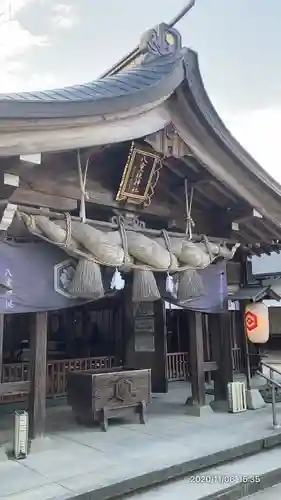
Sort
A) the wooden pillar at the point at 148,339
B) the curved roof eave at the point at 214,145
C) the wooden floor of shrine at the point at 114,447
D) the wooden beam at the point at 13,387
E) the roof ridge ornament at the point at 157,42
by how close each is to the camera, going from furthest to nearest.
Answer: the wooden pillar at the point at 148,339
the roof ridge ornament at the point at 157,42
the curved roof eave at the point at 214,145
the wooden beam at the point at 13,387
the wooden floor of shrine at the point at 114,447

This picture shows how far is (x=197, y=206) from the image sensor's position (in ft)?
25.2

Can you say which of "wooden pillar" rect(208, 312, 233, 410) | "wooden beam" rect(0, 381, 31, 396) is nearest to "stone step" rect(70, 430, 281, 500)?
"wooden beam" rect(0, 381, 31, 396)

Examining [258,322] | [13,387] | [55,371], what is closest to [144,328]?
[55,371]

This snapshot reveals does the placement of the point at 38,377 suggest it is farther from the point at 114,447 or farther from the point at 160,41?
the point at 160,41

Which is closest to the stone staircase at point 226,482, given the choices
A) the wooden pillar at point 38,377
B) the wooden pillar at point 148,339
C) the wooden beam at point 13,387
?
the wooden pillar at point 38,377

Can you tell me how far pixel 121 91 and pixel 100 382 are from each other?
4.16 metres

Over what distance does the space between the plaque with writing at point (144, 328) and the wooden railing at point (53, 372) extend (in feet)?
2.92

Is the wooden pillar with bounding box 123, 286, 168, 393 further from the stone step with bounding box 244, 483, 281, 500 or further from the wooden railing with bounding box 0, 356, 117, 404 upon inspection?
the stone step with bounding box 244, 483, 281, 500

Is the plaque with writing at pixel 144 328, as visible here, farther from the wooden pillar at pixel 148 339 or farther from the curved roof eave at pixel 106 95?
the curved roof eave at pixel 106 95

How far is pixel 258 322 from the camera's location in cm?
794

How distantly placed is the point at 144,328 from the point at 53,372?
2343 mm

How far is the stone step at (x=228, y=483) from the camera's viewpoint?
428 cm

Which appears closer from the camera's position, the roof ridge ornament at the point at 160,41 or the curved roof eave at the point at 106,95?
the curved roof eave at the point at 106,95

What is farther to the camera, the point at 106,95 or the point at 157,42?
the point at 157,42
